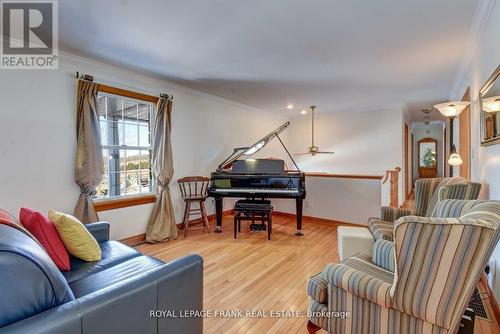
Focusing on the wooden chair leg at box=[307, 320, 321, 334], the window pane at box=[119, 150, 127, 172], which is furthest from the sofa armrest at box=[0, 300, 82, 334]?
the window pane at box=[119, 150, 127, 172]

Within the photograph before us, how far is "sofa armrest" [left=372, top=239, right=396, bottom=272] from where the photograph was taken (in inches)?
65.5

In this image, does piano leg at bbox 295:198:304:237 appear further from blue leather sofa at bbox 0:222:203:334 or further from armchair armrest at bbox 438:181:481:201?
blue leather sofa at bbox 0:222:203:334

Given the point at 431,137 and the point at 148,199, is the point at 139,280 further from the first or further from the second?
the point at 431,137

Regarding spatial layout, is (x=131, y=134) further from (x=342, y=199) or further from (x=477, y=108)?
(x=477, y=108)

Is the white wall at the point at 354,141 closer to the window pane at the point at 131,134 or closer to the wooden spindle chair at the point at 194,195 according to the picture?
the wooden spindle chair at the point at 194,195

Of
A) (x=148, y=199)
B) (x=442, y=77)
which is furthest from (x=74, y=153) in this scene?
(x=442, y=77)

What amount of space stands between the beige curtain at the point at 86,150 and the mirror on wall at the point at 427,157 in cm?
1152

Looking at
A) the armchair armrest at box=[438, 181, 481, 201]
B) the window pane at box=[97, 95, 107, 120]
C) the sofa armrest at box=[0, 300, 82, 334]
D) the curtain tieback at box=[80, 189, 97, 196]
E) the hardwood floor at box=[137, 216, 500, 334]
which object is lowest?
the hardwood floor at box=[137, 216, 500, 334]

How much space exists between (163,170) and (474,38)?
3.87m

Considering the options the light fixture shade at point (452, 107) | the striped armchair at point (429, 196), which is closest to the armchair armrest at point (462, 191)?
the striped armchair at point (429, 196)

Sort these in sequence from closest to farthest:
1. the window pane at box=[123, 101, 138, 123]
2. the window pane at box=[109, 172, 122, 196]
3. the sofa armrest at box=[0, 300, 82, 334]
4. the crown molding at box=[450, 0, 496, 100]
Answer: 1. the sofa armrest at box=[0, 300, 82, 334]
2. the crown molding at box=[450, 0, 496, 100]
3. the window pane at box=[109, 172, 122, 196]
4. the window pane at box=[123, 101, 138, 123]

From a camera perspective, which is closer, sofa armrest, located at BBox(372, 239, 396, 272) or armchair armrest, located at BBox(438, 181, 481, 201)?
sofa armrest, located at BBox(372, 239, 396, 272)

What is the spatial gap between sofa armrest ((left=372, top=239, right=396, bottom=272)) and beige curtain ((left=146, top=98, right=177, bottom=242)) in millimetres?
2773

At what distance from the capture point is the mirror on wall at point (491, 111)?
1.93 metres
